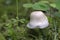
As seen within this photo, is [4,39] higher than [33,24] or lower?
lower

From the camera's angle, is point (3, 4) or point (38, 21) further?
point (3, 4)

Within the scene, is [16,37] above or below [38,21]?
below

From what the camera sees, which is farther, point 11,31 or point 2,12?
point 2,12

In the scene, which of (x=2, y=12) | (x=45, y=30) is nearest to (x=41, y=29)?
(x=45, y=30)

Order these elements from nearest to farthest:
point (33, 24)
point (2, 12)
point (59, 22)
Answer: point (33, 24) → point (59, 22) → point (2, 12)

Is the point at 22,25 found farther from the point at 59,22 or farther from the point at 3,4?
the point at 3,4

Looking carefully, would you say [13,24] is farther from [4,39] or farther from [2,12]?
[2,12]

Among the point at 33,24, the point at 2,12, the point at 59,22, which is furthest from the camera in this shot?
the point at 2,12

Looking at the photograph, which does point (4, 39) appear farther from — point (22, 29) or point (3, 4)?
point (3, 4)

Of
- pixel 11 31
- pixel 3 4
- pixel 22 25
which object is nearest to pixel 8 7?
pixel 3 4
